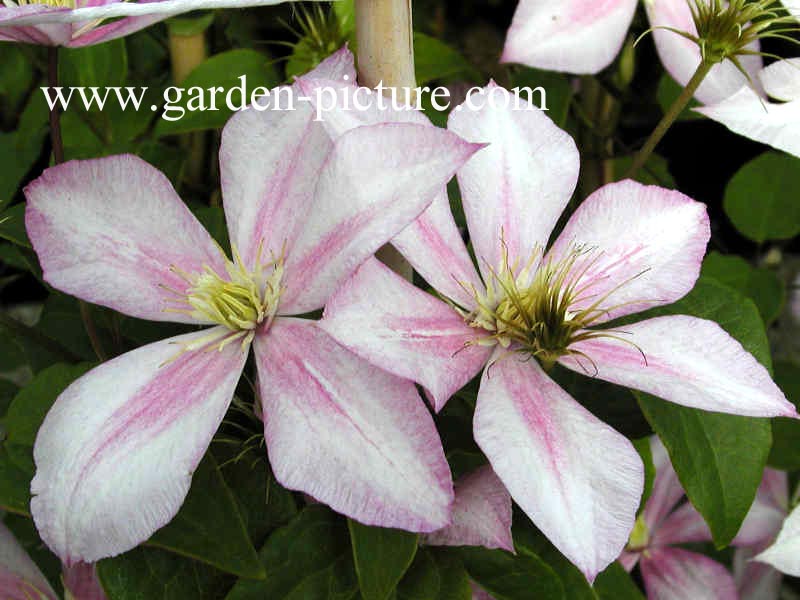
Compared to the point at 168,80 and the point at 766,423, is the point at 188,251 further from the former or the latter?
the point at 168,80

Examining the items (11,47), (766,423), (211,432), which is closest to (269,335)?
(211,432)

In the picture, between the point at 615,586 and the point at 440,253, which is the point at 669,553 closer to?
the point at 615,586

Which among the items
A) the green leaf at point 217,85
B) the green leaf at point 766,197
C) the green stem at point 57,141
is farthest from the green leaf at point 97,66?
the green leaf at point 766,197

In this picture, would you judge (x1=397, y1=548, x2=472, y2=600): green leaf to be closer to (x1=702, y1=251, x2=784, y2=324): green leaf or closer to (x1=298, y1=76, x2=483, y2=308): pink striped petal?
(x1=298, y1=76, x2=483, y2=308): pink striped petal

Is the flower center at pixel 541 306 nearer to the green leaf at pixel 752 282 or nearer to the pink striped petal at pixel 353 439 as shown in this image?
the pink striped petal at pixel 353 439

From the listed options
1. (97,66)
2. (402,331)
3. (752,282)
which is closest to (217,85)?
(97,66)

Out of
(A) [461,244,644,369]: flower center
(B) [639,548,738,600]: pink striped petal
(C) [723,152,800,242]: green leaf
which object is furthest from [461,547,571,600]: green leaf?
(C) [723,152,800,242]: green leaf
